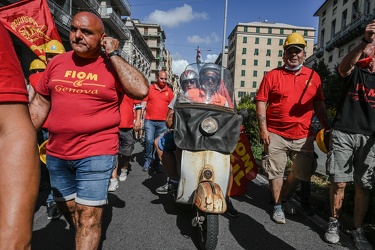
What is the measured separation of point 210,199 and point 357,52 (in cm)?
199

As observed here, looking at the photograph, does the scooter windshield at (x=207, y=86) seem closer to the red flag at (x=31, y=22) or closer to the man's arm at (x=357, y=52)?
the man's arm at (x=357, y=52)

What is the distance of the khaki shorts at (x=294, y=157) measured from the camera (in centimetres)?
378

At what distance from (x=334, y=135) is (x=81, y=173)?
8.40ft

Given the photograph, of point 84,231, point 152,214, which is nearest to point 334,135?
point 152,214

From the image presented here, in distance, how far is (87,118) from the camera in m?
2.21

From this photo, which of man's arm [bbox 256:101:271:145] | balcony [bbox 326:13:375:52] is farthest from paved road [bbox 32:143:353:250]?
balcony [bbox 326:13:375:52]

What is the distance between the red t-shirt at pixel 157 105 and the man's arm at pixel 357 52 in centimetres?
397

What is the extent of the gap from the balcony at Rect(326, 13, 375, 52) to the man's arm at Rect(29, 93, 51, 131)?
110 ft

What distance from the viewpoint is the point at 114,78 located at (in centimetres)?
231

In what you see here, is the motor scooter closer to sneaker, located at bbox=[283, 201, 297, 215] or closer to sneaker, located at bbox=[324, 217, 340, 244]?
sneaker, located at bbox=[324, 217, 340, 244]

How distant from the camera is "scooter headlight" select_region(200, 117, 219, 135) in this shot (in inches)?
120

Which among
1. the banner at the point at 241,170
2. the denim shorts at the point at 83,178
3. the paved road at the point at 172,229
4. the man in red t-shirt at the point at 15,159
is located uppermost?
the man in red t-shirt at the point at 15,159

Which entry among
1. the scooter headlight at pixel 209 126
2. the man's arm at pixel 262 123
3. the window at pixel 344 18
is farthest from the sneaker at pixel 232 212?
the window at pixel 344 18

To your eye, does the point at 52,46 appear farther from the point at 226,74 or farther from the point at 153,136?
the point at 153,136
